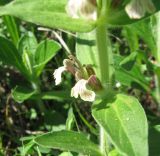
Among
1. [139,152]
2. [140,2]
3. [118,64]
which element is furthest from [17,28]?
[139,152]

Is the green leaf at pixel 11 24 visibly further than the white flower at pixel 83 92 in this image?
Yes

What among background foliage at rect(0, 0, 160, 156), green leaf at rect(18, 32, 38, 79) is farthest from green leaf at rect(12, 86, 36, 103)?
green leaf at rect(18, 32, 38, 79)

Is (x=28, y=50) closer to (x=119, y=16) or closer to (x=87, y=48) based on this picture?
(x=87, y=48)

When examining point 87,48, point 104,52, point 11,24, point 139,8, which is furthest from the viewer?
point 11,24

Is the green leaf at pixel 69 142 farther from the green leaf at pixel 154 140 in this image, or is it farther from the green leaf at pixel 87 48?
the green leaf at pixel 87 48

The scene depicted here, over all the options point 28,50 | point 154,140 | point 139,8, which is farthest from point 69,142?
point 28,50

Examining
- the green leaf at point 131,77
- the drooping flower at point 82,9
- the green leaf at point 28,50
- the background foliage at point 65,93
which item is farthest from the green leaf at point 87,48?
the drooping flower at point 82,9
